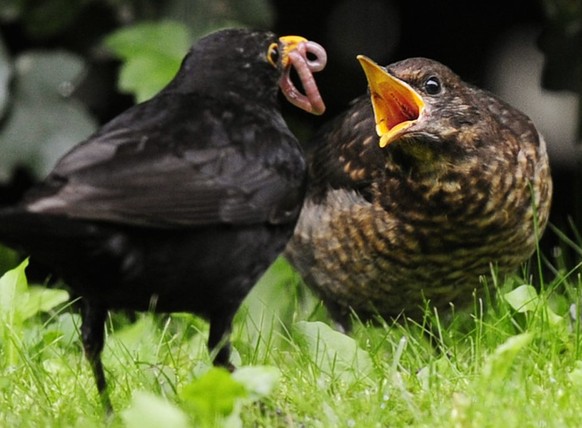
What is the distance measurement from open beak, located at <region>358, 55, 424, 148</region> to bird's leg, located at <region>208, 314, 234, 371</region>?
3.44 ft

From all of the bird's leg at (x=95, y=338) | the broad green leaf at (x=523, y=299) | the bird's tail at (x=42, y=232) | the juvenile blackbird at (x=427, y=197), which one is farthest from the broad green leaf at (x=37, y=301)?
the broad green leaf at (x=523, y=299)

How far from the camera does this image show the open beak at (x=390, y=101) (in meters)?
4.72

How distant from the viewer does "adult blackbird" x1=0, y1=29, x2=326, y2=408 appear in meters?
3.53

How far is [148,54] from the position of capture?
17.7 ft

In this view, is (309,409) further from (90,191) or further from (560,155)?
(560,155)

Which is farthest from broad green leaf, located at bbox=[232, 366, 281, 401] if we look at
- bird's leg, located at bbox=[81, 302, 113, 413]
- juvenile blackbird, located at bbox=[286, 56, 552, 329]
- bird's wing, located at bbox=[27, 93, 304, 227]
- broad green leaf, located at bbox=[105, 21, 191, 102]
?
broad green leaf, located at bbox=[105, 21, 191, 102]

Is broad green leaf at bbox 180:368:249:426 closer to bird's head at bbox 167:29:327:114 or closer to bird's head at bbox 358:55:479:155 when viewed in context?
bird's head at bbox 167:29:327:114

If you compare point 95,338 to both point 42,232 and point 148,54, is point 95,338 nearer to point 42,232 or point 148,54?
point 42,232

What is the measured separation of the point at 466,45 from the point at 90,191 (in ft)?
12.3

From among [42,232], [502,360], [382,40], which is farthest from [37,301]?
[382,40]

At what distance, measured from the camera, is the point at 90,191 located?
3520 millimetres

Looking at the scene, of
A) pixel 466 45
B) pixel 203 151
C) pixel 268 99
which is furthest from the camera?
pixel 466 45

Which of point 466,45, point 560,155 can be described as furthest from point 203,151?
point 560,155

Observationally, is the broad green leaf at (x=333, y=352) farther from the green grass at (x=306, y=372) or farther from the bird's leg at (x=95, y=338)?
the bird's leg at (x=95, y=338)
